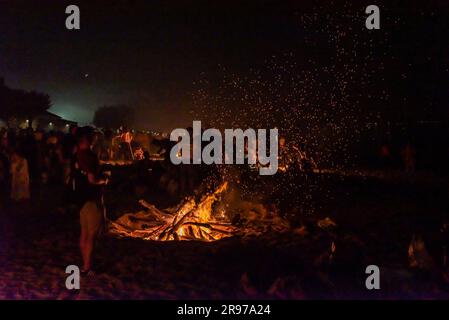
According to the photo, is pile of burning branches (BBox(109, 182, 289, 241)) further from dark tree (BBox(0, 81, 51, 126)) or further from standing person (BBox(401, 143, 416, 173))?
dark tree (BBox(0, 81, 51, 126))

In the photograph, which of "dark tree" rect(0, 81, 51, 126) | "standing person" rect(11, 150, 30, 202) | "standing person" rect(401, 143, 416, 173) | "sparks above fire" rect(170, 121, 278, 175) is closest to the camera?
"standing person" rect(11, 150, 30, 202)

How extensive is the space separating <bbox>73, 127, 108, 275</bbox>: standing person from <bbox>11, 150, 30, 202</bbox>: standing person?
5.83 metres

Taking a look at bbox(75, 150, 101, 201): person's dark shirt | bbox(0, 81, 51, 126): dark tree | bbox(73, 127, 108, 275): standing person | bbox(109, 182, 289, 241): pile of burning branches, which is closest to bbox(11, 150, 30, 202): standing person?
bbox(109, 182, 289, 241): pile of burning branches

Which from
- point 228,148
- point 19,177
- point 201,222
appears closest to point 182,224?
point 201,222

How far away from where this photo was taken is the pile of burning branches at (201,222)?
8.06 metres

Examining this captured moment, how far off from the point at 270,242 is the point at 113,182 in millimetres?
7277

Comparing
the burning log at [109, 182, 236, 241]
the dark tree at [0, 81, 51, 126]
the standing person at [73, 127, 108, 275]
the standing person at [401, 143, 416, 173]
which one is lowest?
the burning log at [109, 182, 236, 241]

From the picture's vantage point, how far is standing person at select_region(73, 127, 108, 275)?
5.60 m

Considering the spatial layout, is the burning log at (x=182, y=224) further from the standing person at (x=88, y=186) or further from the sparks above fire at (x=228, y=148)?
the sparks above fire at (x=228, y=148)

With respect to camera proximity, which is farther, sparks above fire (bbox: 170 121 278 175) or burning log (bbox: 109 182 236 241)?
sparks above fire (bbox: 170 121 278 175)

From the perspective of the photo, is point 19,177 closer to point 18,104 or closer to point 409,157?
point 409,157

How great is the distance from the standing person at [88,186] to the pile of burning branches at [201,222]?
7.32 ft

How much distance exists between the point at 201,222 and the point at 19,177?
5.06 meters

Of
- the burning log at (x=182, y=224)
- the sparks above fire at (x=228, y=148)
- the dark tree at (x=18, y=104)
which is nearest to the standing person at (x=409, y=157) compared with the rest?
the sparks above fire at (x=228, y=148)
